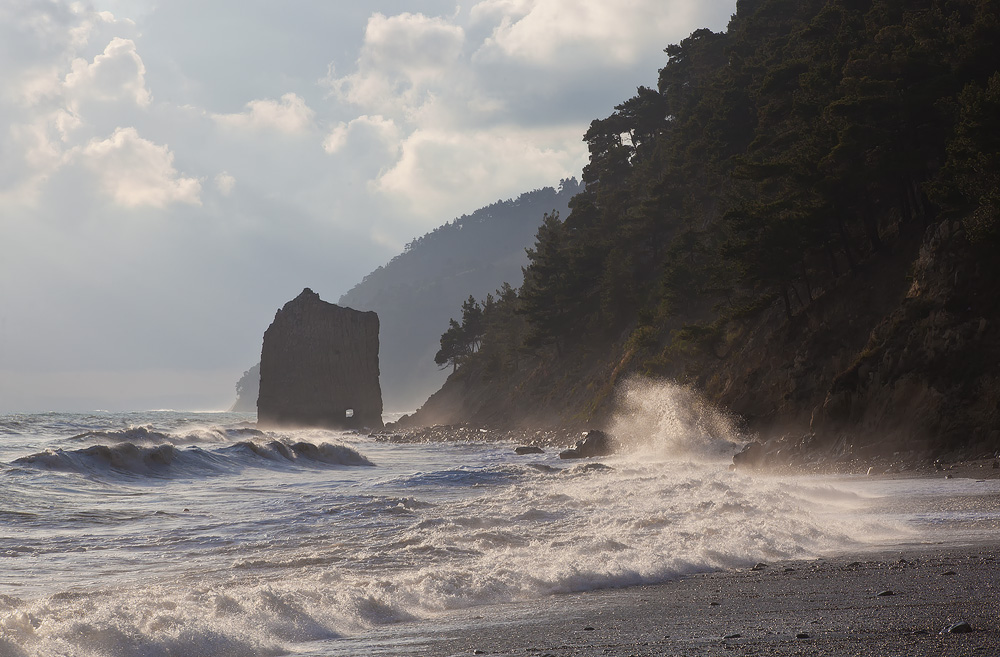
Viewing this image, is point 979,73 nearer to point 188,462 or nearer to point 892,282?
point 892,282

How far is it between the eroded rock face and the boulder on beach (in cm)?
4761

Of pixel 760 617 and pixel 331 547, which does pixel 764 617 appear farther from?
pixel 331 547

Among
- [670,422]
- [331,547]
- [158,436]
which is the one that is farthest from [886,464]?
[158,436]

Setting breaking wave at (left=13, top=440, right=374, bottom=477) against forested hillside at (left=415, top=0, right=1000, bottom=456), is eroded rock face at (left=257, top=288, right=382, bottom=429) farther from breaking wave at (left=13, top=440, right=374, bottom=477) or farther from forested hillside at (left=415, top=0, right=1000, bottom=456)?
breaking wave at (left=13, top=440, right=374, bottom=477)

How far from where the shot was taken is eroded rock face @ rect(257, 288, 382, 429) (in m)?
76.0

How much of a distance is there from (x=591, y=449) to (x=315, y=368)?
162ft

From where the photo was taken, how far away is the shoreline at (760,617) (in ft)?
14.5

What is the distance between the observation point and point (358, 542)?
34.1 feet

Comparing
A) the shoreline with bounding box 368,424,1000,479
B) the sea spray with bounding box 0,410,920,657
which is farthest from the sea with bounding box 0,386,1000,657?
the shoreline with bounding box 368,424,1000,479

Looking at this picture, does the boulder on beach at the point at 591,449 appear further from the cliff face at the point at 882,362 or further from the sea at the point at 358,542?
the sea at the point at 358,542

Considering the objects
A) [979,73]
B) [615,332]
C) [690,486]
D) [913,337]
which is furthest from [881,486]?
[615,332]

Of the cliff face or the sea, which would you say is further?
the cliff face

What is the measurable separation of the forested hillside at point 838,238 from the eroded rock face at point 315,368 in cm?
3091

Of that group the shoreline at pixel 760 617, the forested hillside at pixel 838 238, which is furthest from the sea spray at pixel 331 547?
the forested hillside at pixel 838 238
